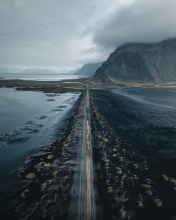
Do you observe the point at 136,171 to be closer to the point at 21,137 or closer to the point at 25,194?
the point at 25,194

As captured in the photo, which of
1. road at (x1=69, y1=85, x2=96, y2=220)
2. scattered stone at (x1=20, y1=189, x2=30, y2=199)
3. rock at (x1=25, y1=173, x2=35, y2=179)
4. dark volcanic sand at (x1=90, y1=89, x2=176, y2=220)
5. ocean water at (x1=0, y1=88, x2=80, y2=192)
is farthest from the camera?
ocean water at (x1=0, y1=88, x2=80, y2=192)

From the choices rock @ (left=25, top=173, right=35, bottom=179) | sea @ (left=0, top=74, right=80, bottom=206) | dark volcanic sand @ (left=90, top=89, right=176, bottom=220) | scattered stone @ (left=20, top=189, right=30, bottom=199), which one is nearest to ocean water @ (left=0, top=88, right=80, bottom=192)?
sea @ (left=0, top=74, right=80, bottom=206)

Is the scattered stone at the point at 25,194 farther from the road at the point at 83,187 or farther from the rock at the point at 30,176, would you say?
the road at the point at 83,187

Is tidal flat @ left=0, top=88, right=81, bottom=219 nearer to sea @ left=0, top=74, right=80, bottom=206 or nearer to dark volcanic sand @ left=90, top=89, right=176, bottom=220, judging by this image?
sea @ left=0, top=74, right=80, bottom=206

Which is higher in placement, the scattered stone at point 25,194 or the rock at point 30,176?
the scattered stone at point 25,194

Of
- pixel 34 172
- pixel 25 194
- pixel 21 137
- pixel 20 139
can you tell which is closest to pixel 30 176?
pixel 34 172

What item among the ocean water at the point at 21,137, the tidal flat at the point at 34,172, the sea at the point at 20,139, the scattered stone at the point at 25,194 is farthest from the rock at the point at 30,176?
the scattered stone at the point at 25,194

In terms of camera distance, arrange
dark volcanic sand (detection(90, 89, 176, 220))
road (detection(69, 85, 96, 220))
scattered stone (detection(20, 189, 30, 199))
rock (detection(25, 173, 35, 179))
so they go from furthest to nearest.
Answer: rock (detection(25, 173, 35, 179))
scattered stone (detection(20, 189, 30, 199))
dark volcanic sand (detection(90, 89, 176, 220))
road (detection(69, 85, 96, 220))

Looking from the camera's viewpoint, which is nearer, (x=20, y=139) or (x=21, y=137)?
Result: (x=20, y=139)

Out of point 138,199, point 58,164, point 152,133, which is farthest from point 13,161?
point 152,133

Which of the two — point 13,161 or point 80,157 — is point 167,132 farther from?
point 13,161

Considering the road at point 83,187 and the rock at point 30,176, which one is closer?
the road at point 83,187
